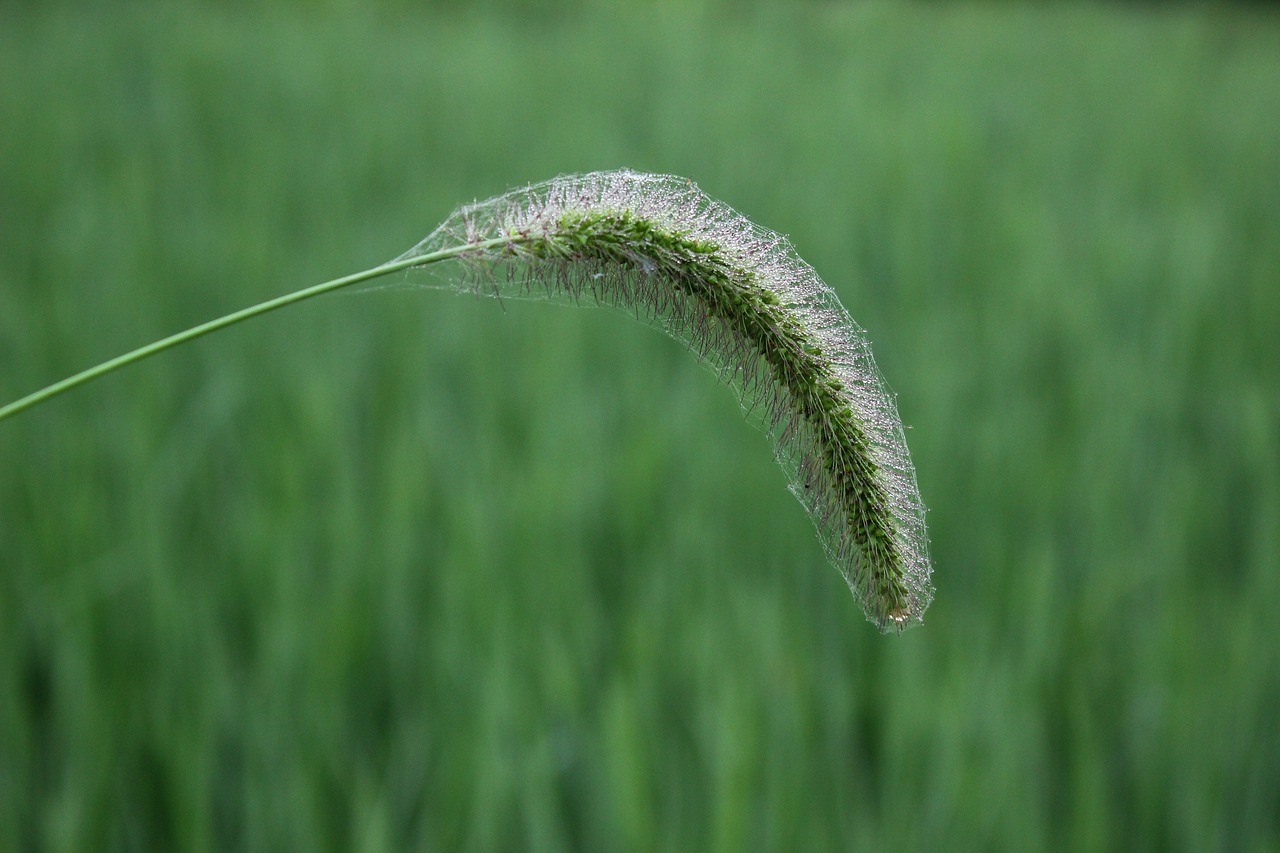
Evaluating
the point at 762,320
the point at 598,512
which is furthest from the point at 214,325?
the point at 598,512

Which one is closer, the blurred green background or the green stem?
the green stem

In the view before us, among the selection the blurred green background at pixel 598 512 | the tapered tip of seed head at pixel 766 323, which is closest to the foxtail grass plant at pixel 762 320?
the tapered tip of seed head at pixel 766 323

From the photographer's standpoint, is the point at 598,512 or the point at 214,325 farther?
the point at 598,512

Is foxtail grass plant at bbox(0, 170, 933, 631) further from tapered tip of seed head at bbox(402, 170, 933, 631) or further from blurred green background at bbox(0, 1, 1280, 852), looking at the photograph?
blurred green background at bbox(0, 1, 1280, 852)

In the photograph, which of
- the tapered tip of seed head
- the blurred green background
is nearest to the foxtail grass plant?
the tapered tip of seed head

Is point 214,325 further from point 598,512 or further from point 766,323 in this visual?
point 598,512

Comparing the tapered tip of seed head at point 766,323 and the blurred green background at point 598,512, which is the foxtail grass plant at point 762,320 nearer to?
the tapered tip of seed head at point 766,323
